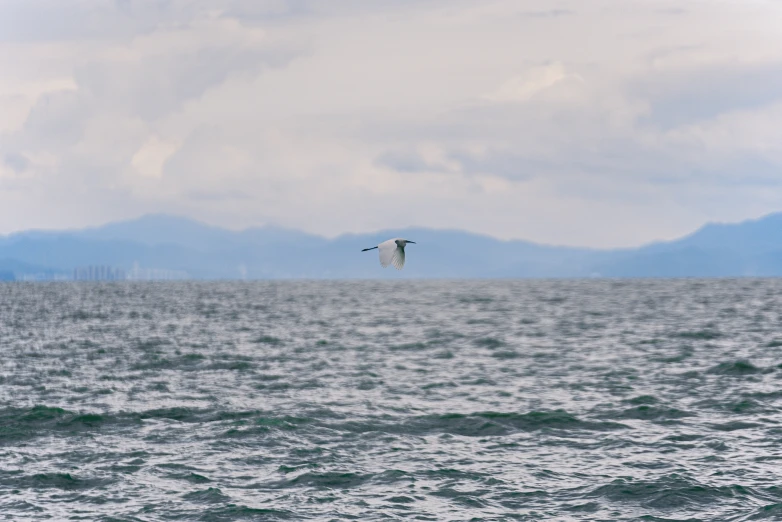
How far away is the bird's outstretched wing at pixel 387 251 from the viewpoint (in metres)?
14.9

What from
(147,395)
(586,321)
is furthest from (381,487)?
(586,321)

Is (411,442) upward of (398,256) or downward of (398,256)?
downward

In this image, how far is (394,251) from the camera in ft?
50.6

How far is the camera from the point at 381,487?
71.2ft

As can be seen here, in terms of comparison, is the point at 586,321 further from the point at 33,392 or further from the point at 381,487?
the point at 381,487

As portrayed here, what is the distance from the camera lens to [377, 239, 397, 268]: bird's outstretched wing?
1486 cm

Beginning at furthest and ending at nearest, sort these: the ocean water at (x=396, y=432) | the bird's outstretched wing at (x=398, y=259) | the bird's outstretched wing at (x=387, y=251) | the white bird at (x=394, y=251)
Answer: the ocean water at (x=396, y=432) → the bird's outstretched wing at (x=398, y=259) → the white bird at (x=394, y=251) → the bird's outstretched wing at (x=387, y=251)

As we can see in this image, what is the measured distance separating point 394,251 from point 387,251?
0.16 m

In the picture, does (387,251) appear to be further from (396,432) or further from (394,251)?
(396,432)

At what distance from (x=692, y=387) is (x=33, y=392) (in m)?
27.9

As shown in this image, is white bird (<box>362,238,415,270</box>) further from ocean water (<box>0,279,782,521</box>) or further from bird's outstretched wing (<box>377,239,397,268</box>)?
ocean water (<box>0,279,782,521</box>)

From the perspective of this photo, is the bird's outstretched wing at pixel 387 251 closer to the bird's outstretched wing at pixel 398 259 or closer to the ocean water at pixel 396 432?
the bird's outstretched wing at pixel 398 259

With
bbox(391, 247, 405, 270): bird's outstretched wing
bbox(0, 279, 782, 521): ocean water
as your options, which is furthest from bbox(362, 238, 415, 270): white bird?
bbox(0, 279, 782, 521): ocean water

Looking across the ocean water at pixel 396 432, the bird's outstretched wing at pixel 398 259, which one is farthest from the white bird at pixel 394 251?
the ocean water at pixel 396 432
